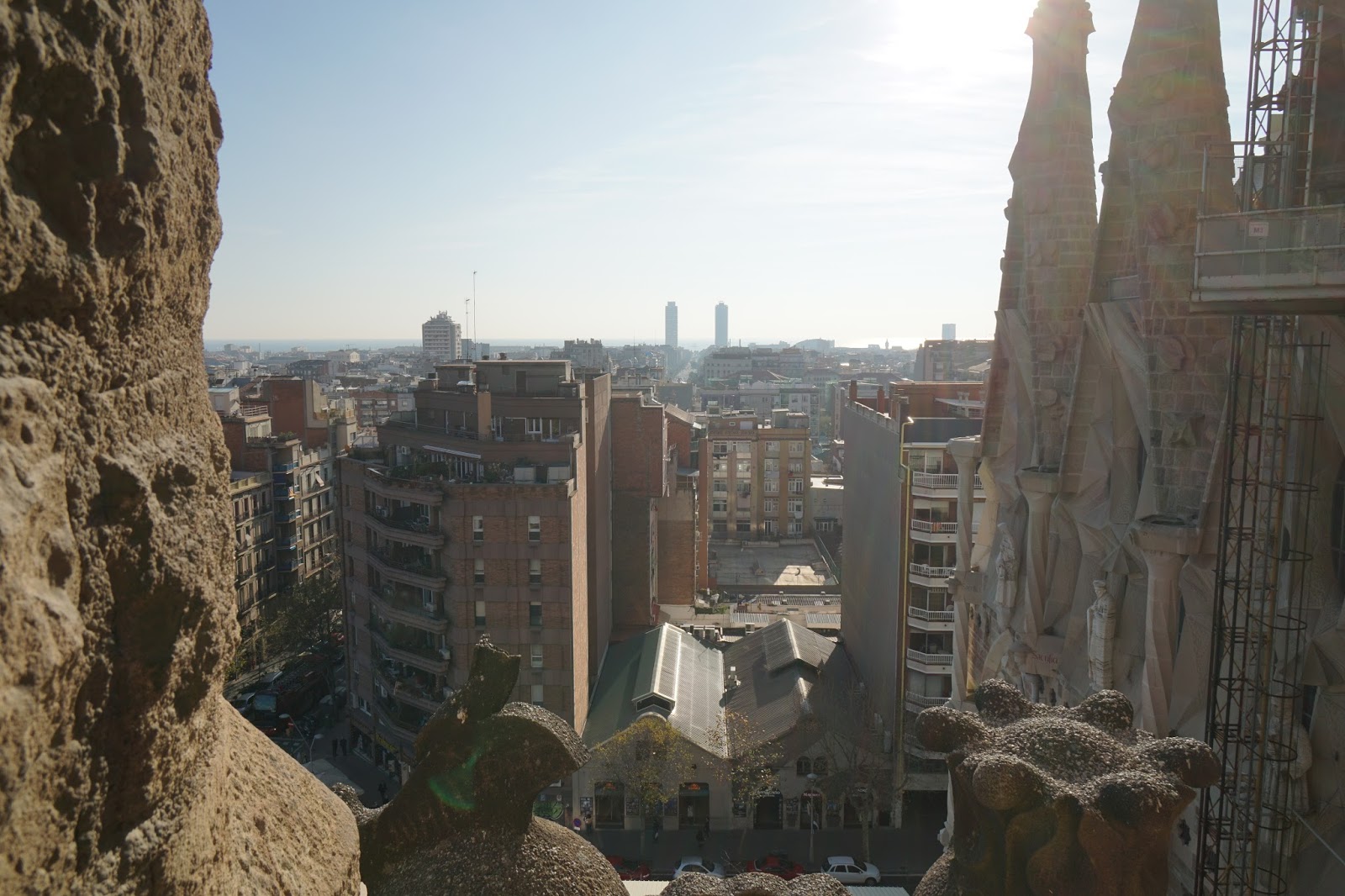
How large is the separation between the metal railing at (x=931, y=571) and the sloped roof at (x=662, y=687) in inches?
382

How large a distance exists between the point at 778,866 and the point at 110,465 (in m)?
36.1

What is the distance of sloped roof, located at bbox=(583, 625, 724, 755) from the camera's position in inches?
1597

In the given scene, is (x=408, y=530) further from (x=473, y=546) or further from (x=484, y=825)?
(x=484, y=825)

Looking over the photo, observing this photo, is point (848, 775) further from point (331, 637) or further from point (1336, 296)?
point (331, 637)

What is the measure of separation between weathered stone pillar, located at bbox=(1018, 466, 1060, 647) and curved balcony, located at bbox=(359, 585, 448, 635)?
78.2 feet

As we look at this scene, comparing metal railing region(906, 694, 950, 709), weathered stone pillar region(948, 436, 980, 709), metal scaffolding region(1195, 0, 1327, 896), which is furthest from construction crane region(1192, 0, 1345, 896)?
metal railing region(906, 694, 950, 709)

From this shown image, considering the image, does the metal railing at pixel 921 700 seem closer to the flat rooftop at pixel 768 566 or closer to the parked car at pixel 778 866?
the parked car at pixel 778 866

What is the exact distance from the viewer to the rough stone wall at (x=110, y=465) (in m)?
3.03

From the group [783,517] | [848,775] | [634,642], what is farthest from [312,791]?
[783,517]

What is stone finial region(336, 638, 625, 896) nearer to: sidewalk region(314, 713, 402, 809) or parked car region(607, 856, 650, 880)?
parked car region(607, 856, 650, 880)

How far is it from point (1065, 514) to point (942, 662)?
64.4 ft

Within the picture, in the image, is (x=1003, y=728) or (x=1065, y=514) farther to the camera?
(x=1065, y=514)

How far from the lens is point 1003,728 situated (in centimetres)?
1070

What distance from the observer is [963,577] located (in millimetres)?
25938
